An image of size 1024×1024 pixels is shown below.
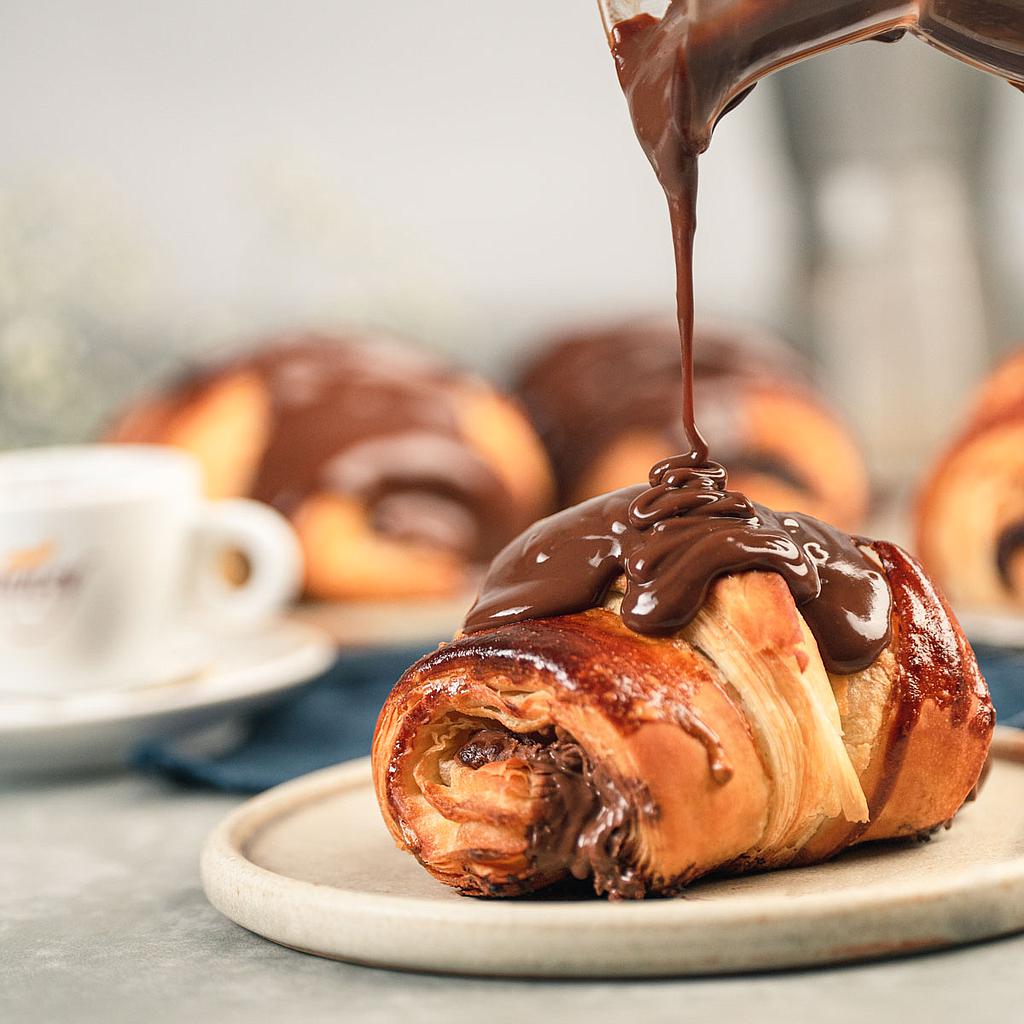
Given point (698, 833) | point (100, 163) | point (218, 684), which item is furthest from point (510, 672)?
point (100, 163)

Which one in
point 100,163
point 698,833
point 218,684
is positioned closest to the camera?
point 698,833

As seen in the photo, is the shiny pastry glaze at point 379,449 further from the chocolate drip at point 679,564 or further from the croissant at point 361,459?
the chocolate drip at point 679,564

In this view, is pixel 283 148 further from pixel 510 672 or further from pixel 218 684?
pixel 510 672

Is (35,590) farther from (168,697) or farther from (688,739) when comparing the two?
(688,739)

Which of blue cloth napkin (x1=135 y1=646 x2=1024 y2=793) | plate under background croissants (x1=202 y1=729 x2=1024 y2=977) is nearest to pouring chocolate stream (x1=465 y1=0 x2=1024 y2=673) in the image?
plate under background croissants (x1=202 y1=729 x2=1024 y2=977)

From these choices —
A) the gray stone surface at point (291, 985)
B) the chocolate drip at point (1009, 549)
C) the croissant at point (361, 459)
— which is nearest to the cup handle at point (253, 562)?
the croissant at point (361, 459)

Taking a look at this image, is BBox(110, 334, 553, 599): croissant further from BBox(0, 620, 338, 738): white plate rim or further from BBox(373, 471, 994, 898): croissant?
BBox(373, 471, 994, 898): croissant

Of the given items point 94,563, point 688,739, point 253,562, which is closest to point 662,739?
point 688,739
